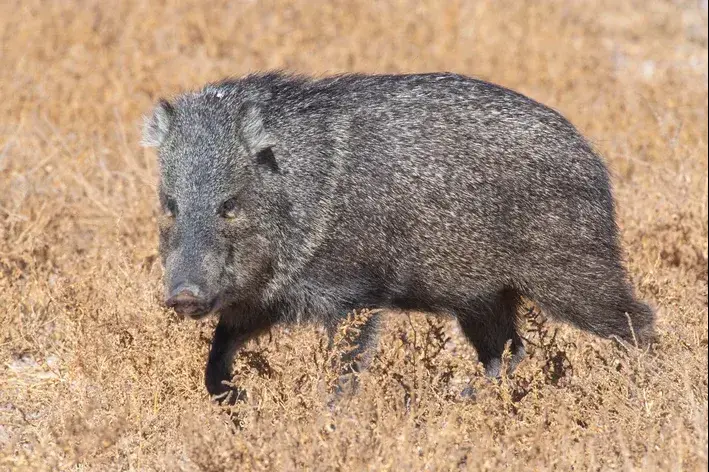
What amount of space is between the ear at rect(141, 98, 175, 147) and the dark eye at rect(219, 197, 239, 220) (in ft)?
1.66

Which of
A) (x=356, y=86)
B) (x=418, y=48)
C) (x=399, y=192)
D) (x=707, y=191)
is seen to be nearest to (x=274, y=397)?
(x=399, y=192)

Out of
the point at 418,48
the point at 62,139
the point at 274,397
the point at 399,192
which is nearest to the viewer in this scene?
the point at 274,397

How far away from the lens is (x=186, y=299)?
189 inches

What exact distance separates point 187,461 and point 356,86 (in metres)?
2.03

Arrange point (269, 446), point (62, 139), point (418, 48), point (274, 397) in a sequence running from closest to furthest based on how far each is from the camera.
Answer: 1. point (269, 446)
2. point (274, 397)
3. point (62, 139)
4. point (418, 48)

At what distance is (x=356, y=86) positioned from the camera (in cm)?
575

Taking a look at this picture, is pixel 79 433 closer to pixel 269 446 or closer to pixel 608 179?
pixel 269 446

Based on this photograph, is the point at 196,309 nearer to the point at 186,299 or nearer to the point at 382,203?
the point at 186,299

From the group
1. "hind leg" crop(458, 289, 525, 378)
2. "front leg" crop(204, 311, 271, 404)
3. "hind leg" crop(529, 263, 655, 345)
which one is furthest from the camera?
"hind leg" crop(458, 289, 525, 378)

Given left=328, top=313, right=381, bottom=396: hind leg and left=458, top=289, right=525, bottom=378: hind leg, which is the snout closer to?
left=328, top=313, right=381, bottom=396: hind leg

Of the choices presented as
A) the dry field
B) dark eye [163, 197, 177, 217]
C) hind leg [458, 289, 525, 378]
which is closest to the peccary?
dark eye [163, 197, 177, 217]

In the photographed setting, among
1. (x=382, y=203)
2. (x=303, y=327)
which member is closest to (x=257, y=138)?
(x=382, y=203)

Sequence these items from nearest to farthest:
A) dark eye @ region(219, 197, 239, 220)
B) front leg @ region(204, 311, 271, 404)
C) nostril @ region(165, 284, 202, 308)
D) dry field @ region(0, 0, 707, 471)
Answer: dry field @ region(0, 0, 707, 471), nostril @ region(165, 284, 202, 308), dark eye @ region(219, 197, 239, 220), front leg @ region(204, 311, 271, 404)

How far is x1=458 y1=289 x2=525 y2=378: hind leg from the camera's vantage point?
236 inches
